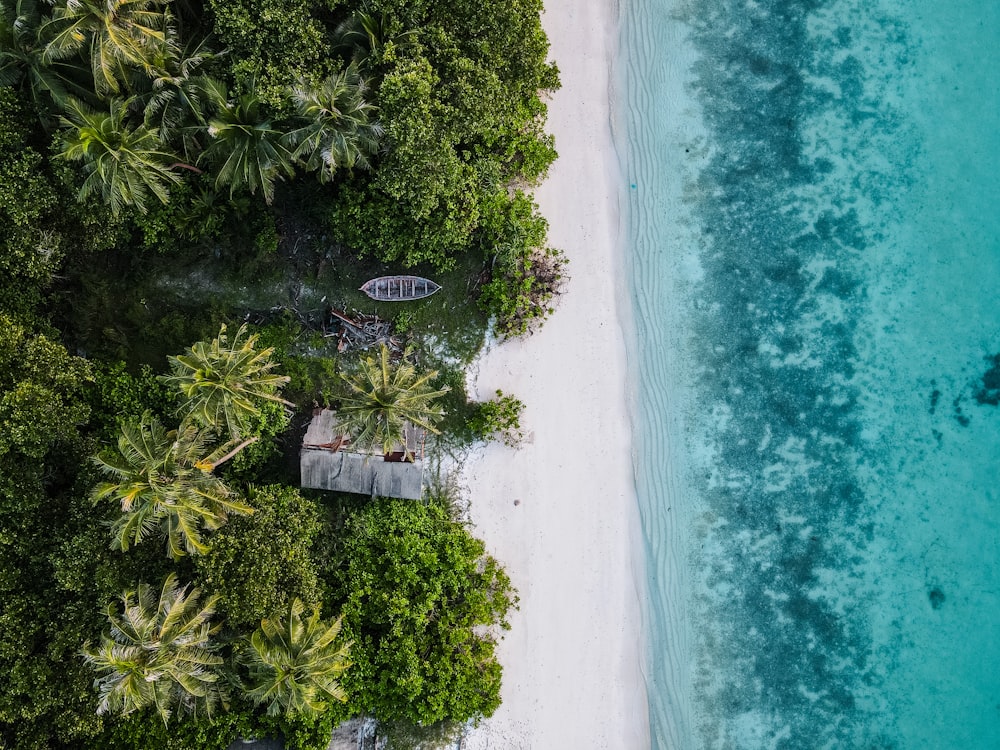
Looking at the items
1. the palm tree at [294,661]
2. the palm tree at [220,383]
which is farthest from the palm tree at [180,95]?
the palm tree at [294,661]

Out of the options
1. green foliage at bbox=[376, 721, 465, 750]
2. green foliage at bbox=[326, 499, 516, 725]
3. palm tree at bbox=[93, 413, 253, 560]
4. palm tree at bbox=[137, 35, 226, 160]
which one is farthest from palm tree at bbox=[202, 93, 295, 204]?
green foliage at bbox=[376, 721, 465, 750]

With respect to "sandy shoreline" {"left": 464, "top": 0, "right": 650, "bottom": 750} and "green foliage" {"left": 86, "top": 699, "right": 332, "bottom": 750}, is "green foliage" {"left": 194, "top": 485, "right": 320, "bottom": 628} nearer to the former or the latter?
"green foliage" {"left": 86, "top": 699, "right": 332, "bottom": 750}

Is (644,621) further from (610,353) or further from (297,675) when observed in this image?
(297,675)

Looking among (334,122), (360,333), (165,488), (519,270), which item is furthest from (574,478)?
(334,122)

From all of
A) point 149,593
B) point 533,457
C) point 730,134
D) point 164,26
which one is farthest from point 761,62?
point 149,593

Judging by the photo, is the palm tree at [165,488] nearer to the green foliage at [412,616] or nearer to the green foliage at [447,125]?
the green foliage at [412,616]

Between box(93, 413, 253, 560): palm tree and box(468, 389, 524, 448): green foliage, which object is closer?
box(93, 413, 253, 560): palm tree

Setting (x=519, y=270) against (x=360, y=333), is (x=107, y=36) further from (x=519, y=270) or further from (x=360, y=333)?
(x=519, y=270)
